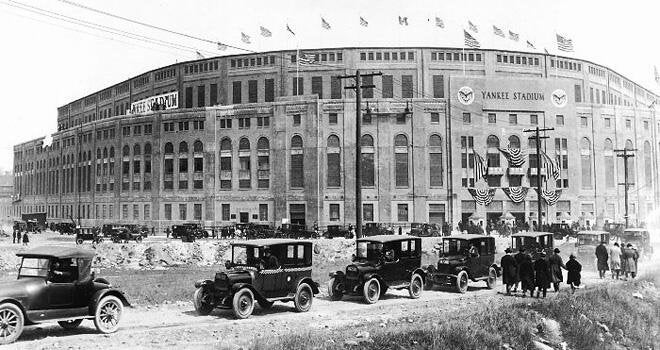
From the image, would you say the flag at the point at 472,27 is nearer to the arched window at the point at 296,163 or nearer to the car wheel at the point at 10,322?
the arched window at the point at 296,163

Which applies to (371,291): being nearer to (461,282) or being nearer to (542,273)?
(461,282)

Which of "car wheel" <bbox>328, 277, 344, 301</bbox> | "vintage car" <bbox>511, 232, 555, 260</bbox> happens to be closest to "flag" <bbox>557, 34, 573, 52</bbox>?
"vintage car" <bbox>511, 232, 555, 260</bbox>

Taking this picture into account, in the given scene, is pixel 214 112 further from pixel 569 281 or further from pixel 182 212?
pixel 569 281

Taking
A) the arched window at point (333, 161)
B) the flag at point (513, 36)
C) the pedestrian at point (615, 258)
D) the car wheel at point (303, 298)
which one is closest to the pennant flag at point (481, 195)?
the arched window at point (333, 161)

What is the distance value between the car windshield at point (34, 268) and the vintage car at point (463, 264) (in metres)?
13.0

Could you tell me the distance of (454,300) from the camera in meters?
18.7

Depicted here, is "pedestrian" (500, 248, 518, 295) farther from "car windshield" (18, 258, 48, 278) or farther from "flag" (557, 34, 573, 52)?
"flag" (557, 34, 573, 52)

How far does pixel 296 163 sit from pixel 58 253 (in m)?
48.2

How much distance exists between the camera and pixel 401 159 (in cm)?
5991

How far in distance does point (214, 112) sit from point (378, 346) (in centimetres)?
5371

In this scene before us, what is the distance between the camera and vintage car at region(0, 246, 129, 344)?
1137cm

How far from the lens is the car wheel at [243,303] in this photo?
1475cm

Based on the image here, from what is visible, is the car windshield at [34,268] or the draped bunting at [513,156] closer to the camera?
the car windshield at [34,268]

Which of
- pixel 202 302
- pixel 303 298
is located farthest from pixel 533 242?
pixel 202 302
